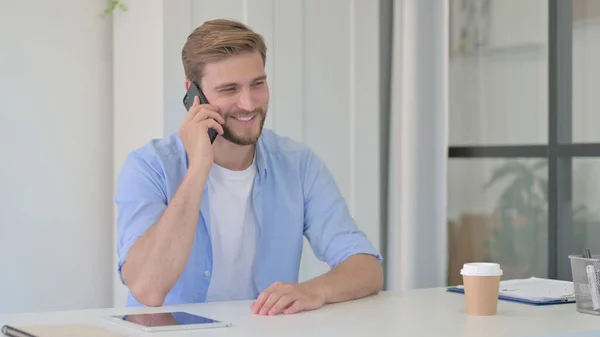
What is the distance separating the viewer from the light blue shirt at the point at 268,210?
2168mm

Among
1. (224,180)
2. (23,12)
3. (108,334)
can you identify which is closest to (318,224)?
(224,180)

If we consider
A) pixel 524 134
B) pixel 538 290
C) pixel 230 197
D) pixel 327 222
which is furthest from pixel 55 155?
pixel 538 290

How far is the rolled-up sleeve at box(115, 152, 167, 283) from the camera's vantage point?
2.12 meters

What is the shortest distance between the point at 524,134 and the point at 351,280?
1326 millimetres

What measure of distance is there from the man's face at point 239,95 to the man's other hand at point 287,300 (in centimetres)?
55

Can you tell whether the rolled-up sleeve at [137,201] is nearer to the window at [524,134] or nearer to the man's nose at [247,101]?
the man's nose at [247,101]

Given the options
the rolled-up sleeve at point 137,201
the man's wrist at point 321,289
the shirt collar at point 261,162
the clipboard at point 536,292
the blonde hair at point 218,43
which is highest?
the blonde hair at point 218,43

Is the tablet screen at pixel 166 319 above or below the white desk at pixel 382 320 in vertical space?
above

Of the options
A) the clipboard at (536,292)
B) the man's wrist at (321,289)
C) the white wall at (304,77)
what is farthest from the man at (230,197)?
the white wall at (304,77)

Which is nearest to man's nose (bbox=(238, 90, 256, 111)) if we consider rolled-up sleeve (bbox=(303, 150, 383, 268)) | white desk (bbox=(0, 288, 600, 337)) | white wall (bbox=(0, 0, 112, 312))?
rolled-up sleeve (bbox=(303, 150, 383, 268))

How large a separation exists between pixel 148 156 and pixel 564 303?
3.36 feet

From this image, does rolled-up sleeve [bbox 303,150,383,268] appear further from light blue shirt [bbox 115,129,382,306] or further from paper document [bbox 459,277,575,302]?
paper document [bbox 459,277,575,302]

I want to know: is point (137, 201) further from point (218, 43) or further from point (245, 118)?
point (218, 43)

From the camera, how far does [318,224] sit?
2.36 metres
